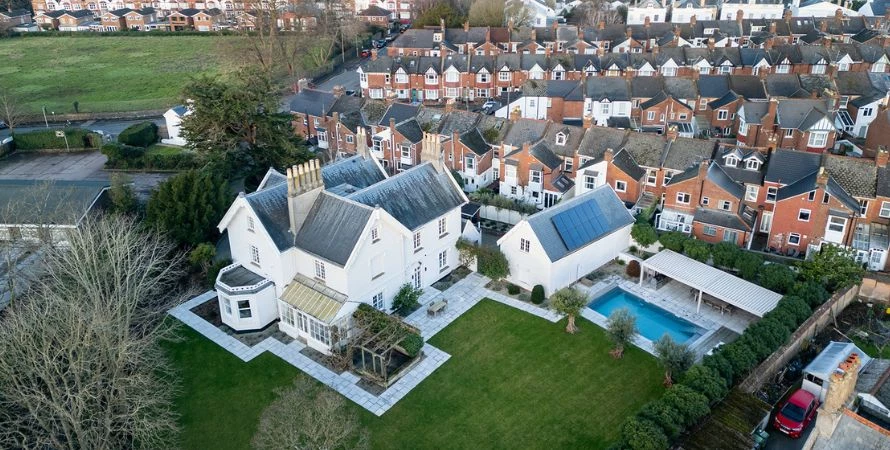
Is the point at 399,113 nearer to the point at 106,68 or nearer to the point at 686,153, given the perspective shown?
the point at 686,153

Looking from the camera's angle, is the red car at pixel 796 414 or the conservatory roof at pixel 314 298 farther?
the conservatory roof at pixel 314 298

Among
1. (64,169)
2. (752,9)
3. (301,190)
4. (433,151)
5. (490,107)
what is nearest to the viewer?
(301,190)

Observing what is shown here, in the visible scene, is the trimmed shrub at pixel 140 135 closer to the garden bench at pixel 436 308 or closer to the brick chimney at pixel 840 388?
the garden bench at pixel 436 308

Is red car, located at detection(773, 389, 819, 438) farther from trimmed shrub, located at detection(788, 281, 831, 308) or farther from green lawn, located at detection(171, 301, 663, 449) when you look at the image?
trimmed shrub, located at detection(788, 281, 831, 308)

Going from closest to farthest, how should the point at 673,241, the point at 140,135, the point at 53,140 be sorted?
the point at 673,241 → the point at 53,140 → the point at 140,135

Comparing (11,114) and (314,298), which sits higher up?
(11,114)

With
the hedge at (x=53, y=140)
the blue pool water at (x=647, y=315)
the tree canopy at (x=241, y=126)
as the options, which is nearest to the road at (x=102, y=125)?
the hedge at (x=53, y=140)

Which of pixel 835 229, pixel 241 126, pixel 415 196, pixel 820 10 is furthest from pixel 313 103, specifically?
pixel 820 10

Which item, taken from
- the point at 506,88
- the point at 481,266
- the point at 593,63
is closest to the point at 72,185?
the point at 481,266
